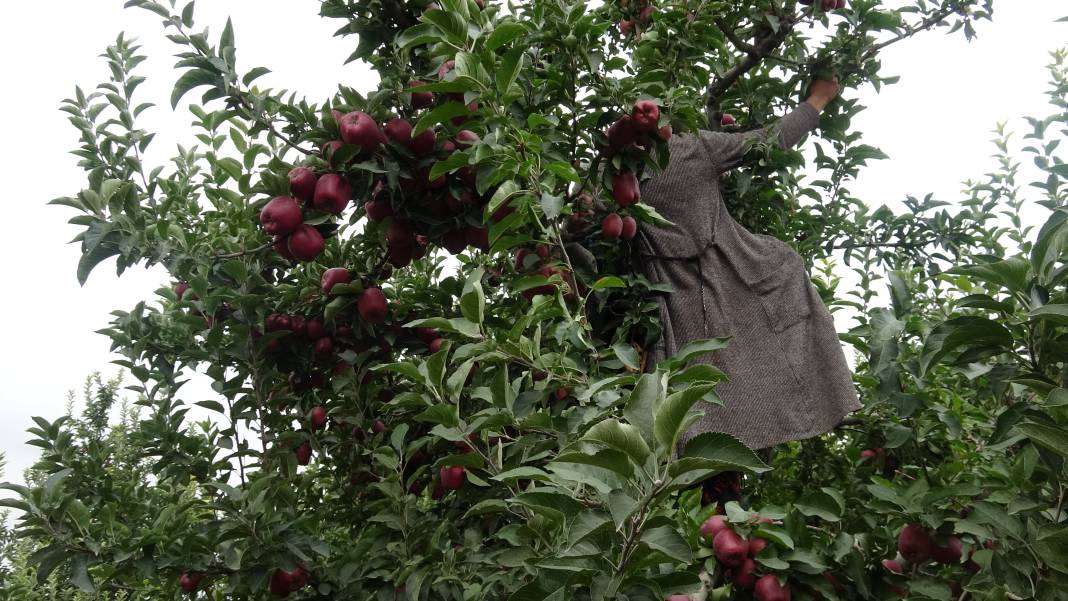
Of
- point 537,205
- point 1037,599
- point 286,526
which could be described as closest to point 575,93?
point 537,205

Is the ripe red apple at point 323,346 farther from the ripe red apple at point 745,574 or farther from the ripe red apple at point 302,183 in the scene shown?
the ripe red apple at point 745,574

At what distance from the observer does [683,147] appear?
2.06m

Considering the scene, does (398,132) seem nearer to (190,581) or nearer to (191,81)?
(191,81)

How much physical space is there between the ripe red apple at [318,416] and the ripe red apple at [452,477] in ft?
1.48

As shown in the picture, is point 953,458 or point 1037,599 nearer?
point 1037,599

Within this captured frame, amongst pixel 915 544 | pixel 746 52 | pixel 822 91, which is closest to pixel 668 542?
pixel 915 544

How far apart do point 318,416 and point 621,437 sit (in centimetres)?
150

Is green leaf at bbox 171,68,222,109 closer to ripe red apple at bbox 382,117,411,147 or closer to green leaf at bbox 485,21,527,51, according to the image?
ripe red apple at bbox 382,117,411,147

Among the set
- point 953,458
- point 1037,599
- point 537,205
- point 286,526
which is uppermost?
point 537,205

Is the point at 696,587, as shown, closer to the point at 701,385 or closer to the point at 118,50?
the point at 701,385

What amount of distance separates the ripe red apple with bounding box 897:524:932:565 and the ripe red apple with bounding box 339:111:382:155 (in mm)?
1307

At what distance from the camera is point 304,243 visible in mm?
1786

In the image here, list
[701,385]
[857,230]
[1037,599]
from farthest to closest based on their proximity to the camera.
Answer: [857,230] → [1037,599] → [701,385]

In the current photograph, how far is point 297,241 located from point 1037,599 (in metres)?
1.52
